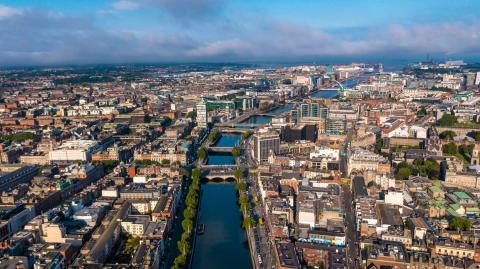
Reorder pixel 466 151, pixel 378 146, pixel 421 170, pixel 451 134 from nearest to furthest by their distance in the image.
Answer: pixel 421 170 < pixel 466 151 < pixel 378 146 < pixel 451 134

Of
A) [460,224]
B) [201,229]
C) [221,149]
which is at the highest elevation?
[221,149]

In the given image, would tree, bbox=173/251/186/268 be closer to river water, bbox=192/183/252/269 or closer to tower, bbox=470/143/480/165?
river water, bbox=192/183/252/269

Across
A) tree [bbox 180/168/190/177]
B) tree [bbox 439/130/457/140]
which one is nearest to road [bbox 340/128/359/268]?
tree [bbox 180/168/190/177]

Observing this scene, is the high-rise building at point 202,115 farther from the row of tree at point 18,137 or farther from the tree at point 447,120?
the tree at point 447,120

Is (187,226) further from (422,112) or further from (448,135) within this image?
(422,112)

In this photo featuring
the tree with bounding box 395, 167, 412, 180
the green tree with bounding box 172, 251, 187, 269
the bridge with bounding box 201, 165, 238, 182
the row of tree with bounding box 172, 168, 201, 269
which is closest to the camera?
the green tree with bounding box 172, 251, 187, 269

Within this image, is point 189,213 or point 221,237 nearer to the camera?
point 221,237

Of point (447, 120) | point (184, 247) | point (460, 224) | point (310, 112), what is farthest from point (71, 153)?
point (447, 120)
